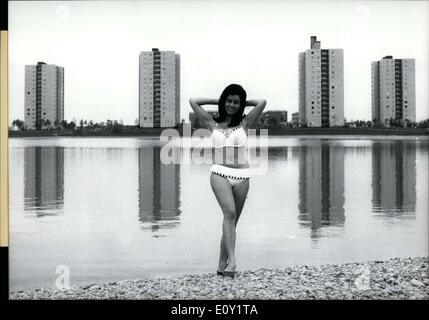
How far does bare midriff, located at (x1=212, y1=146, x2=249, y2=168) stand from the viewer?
21.6 feet

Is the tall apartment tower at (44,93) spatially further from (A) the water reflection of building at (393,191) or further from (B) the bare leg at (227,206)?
(B) the bare leg at (227,206)

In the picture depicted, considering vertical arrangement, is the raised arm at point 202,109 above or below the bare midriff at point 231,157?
above

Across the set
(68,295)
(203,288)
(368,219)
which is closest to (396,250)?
(368,219)

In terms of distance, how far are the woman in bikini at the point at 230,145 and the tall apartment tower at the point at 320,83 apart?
638 inches

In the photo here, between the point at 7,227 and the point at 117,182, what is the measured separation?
1663 centimetres

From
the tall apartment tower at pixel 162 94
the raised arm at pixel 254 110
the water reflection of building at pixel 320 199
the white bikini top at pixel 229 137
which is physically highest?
the tall apartment tower at pixel 162 94

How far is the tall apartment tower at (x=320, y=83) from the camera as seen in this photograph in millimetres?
27234

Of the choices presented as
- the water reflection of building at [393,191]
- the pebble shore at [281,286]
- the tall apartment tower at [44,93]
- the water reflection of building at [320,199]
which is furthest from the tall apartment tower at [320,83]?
the pebble shore at [281,286]

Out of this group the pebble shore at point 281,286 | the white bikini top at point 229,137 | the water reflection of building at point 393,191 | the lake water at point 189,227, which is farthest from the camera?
the water reflection of building at point 393,191

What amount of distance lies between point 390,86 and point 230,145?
21.5 m

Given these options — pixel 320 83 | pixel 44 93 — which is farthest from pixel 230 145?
pixel 44 93

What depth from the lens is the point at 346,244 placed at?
10133 millimetres

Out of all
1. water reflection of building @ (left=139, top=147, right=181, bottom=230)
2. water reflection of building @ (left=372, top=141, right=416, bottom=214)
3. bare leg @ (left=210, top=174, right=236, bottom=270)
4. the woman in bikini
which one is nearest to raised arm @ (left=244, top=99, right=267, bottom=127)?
the woman in bikini
